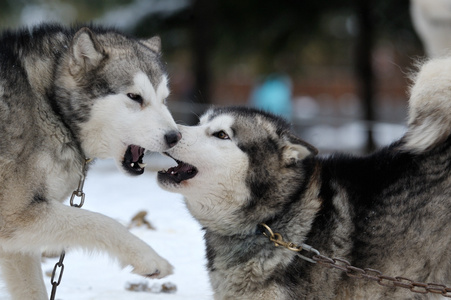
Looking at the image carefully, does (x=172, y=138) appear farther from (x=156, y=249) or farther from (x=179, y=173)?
(x=156, y=249)

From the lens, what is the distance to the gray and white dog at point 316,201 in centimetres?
338

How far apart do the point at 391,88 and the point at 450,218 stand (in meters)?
22.0

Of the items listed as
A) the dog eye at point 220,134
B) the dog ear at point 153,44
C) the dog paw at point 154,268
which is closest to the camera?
the dog paw at point 154,268

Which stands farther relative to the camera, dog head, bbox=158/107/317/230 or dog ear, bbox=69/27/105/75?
dog ear, bbox=69/27/105/75

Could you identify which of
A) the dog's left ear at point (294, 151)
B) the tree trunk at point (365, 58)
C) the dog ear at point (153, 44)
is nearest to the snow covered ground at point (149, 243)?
the dog's left ear at point (294, 151)

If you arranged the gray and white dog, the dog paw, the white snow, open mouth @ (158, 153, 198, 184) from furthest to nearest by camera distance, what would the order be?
the white snow < open mouth @ (158, 153, 198, 184) < the dog paw < the gray and white dog

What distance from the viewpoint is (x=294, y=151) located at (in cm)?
366

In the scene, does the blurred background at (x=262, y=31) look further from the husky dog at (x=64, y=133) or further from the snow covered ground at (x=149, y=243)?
the husky dog at (x=64, y=133)

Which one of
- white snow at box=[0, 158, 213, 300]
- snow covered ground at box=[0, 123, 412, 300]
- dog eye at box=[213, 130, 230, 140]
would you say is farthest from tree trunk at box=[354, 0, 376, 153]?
dog eye at box=[213, 130, 230, 140]

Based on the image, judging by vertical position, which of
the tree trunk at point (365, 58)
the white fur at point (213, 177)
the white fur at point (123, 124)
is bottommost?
the white fur at point (213, 177)

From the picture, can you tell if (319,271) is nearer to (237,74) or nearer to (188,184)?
(188,184)

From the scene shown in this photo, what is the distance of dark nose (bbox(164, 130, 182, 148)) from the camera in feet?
12.1

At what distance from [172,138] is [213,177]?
34 centimetres

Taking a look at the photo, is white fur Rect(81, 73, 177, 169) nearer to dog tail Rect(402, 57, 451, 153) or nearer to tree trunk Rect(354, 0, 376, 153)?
dog tail Rect(402, 57, 451, 153)
